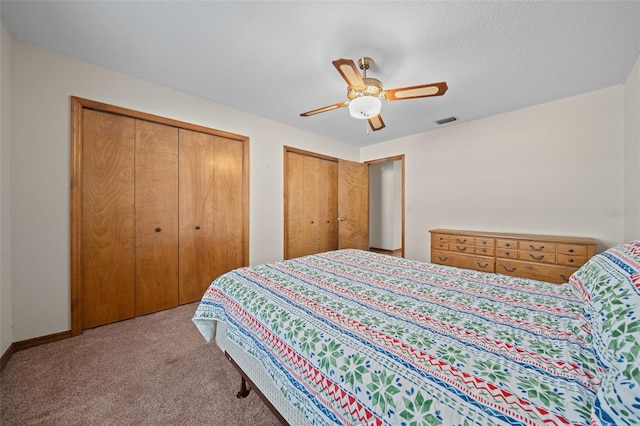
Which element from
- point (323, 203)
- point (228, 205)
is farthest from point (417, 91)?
point (323, 203)

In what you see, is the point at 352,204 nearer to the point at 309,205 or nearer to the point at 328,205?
the point at 328,205

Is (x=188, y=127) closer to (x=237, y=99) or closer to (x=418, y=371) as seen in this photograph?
(x=237, y=99)

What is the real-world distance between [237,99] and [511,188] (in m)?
3.68

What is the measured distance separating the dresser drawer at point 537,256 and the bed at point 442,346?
1.55m

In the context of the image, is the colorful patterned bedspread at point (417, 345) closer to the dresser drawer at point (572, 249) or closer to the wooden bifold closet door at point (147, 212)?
the wooden bifold closet door at point (147, 212)

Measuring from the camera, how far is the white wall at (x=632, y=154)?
209 cm

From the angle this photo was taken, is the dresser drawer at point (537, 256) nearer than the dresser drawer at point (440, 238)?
Yes

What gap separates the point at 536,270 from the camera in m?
2.58

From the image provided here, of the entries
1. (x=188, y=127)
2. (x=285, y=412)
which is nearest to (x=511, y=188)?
(x=285, y=412)

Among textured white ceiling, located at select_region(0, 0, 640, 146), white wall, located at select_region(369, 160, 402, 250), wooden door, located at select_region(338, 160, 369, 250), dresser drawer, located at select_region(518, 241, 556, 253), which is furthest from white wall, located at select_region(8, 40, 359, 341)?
white wall, located at select_region(369, 160, 402, 250)

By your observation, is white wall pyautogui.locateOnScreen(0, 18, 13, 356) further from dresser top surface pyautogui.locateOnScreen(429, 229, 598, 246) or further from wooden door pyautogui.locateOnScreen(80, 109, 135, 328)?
dresser top surface pyautogui.locateOnScreen(429, 229, 598, 246)

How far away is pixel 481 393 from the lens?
24.4 inches

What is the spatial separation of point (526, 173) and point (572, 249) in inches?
41.8

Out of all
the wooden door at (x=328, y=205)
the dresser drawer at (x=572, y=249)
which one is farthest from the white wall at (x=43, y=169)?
the dresser drawer at (x=572, y=249)
